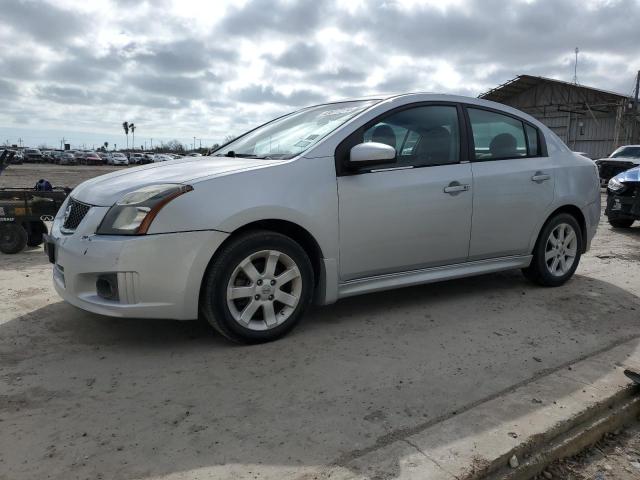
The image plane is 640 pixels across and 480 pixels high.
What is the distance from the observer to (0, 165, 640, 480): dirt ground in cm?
225

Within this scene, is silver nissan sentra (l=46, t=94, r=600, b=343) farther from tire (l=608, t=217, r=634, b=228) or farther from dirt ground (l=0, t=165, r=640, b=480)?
tire (l=608, t=217, r=634, b=228)

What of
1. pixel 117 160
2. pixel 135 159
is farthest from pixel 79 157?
pixel 135 159

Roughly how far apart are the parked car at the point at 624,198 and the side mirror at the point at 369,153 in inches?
257

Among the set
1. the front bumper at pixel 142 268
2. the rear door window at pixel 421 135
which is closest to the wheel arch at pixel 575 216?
the rear door window at pixel 421 135

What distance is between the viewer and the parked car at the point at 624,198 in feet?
28.0

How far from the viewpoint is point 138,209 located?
313 cm

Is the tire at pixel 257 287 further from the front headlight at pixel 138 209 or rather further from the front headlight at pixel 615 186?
the front headlight at pixel 615 186

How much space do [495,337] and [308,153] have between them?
5.78ft

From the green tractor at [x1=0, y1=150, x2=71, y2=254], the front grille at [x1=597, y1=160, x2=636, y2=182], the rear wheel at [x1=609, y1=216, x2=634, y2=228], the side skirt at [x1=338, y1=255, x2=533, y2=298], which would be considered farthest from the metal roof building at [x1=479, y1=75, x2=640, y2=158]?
the green tractor at [x1=0, y1=150, x2=71, y2=254]

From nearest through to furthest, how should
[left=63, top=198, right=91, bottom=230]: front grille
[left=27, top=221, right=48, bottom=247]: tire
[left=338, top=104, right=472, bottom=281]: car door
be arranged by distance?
[left=63, top=198, right=91, bottom=230]: front grille < [left=338, top=104, right=472, bottom=281]: car door < [left=27, top=221, right=48, bottom=247]: tire

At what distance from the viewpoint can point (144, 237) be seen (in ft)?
10.1

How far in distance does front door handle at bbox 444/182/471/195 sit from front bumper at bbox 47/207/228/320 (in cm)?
178

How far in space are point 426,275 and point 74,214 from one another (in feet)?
8.19

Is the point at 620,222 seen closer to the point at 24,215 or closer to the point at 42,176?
the point at 24,215
